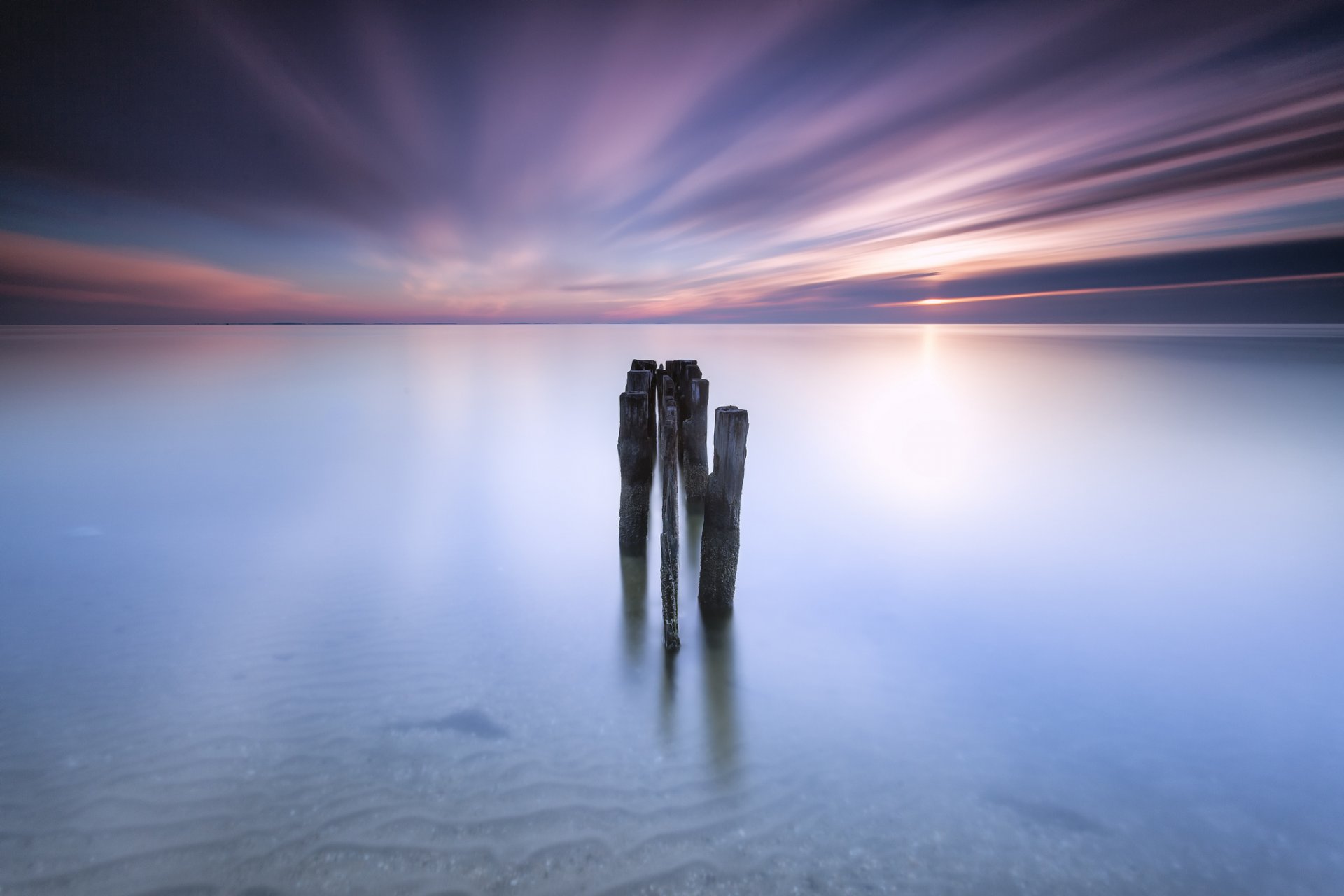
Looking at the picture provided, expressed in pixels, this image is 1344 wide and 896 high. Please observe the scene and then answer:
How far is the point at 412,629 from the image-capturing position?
4.78 m

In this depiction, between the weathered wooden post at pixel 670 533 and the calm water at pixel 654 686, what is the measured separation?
0.24 meters

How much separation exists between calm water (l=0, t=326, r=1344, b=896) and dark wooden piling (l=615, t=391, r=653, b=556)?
39cm

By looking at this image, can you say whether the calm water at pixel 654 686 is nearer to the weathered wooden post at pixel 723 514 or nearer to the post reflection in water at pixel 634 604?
the post reflection in water at pixel 634 604

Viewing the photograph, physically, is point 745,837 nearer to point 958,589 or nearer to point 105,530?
point 958,589

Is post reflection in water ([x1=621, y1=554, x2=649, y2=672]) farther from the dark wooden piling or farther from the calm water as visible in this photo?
the dark wooden piling

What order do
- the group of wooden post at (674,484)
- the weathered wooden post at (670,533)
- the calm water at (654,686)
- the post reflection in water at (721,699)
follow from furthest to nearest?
the group of wooden post at (674,484)
the weathered wooden post at (670,533)
the post reflection in water at (721,699)
the calm water at (654,686)

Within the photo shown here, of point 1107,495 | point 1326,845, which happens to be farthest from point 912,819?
point 1107,495

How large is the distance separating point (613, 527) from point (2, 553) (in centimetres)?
673

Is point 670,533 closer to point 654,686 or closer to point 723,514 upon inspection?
point 723,514

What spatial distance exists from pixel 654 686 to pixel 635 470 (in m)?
2.11

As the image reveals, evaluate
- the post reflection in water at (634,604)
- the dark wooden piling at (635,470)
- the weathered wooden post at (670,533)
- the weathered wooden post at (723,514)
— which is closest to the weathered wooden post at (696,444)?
the dark wooden piling at (635,470)

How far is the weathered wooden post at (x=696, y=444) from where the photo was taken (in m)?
6.93

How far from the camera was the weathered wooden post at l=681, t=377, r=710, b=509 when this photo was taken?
6.93m

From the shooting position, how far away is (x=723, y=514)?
15.2 feet
